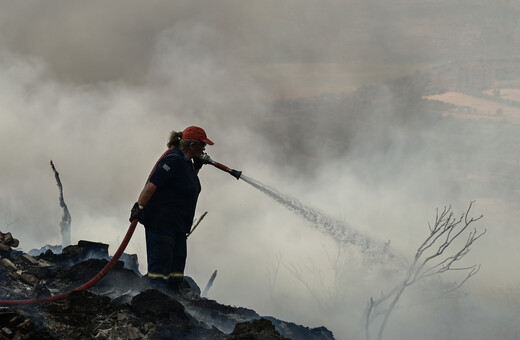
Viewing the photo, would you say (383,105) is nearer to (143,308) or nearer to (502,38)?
(502,38)

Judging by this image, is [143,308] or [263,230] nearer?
[143,308]

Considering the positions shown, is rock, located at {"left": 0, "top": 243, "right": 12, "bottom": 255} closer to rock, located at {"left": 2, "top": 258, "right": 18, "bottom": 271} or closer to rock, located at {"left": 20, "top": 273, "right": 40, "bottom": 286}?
rock, located at {"left": 2, "top": 258, "right": 18, "bottom": 271}

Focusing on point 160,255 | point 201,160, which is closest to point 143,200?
point 160,255

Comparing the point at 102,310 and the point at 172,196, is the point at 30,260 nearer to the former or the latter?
the point at 102,310

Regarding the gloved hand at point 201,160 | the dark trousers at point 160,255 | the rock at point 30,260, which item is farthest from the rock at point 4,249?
the gloved hand at point 201,160

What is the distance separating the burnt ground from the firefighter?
0.33 meters

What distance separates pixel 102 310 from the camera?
21.5 feet

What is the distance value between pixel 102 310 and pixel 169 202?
141 centimetres

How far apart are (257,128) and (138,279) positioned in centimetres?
4808

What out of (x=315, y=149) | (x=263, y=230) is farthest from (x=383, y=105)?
(x=263, y=230)

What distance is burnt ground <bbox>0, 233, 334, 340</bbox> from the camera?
19.9 ft

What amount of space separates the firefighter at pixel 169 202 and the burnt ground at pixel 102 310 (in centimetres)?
33

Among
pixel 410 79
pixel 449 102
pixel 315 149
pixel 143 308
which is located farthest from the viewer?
pixel 410 79

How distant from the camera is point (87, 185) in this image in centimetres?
3834
